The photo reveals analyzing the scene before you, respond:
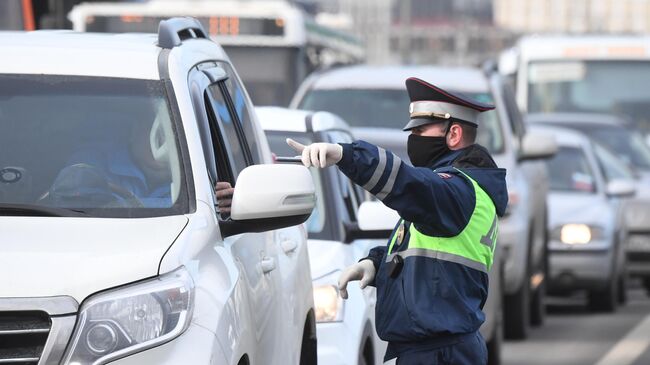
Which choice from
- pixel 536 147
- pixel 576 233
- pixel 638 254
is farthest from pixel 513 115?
pixel 638 254

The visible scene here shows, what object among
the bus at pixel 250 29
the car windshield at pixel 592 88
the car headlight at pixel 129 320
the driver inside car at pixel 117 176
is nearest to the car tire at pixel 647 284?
the bus at pixel 250 29

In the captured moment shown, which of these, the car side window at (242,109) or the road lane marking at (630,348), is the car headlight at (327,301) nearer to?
the car side window at (242,109)

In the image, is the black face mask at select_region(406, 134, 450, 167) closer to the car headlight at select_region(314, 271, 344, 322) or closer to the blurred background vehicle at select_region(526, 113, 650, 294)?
the car headlight at select_region(314, 271, 344, 322)

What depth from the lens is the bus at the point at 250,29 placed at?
21.2m

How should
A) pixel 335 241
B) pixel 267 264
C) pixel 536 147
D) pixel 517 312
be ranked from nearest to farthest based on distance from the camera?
1. pixel 267 264
2. pixel 335 241
3. pixel 517 312
4. pixel 536 147

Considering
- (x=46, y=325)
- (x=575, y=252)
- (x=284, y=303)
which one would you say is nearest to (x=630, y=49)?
(x=575, y=252)

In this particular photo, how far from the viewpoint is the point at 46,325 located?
4680 millimetres

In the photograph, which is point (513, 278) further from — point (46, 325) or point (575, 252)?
point (46, 325)

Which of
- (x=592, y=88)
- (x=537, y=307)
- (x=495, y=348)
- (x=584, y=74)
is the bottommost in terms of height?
(x=592, y=88)

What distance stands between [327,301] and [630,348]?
6821mm

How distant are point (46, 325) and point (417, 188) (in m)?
1.42

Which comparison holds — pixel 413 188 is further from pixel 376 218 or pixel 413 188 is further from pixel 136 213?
pixel 376 218

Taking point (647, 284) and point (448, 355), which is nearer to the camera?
point (448, 355)

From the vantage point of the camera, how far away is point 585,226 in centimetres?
1777
